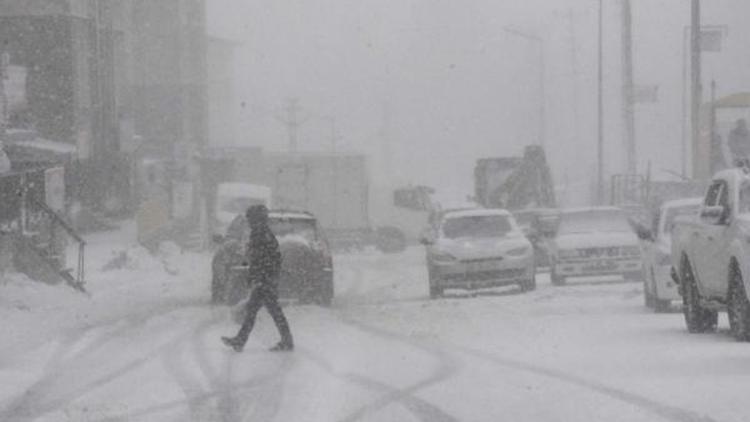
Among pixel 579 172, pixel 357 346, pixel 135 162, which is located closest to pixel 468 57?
pixel 579 172

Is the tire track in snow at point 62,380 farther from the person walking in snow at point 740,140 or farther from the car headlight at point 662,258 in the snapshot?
the person walking in snow at point 740,140

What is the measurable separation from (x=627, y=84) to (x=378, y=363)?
130 feet

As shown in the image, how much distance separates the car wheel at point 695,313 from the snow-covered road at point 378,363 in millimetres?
216

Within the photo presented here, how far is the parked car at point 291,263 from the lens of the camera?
27312mm

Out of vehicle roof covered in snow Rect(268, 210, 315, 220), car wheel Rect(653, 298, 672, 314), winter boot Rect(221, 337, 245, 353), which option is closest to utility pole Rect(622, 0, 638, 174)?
vehicle roof covered in snow Rect(268, 210, 315, 220)

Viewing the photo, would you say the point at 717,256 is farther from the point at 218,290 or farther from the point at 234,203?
the point at 234,203

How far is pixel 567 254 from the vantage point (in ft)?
109

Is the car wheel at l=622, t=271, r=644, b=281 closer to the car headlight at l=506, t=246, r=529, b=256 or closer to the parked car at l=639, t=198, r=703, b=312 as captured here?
the car headlight at l=506, t=246, r=529, b=256

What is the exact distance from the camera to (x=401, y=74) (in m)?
172

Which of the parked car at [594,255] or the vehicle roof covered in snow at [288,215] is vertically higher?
the vehicle roof covered in snow at [288,215]

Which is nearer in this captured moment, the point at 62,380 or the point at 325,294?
the point at 62,380

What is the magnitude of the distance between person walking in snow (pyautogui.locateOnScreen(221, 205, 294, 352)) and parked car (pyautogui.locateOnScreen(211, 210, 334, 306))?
7.75m

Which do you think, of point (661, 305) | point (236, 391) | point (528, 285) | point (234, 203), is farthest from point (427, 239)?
point (234, 203)

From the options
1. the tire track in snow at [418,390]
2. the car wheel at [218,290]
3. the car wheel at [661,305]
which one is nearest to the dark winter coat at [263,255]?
the tire track in snow at [418,390]
